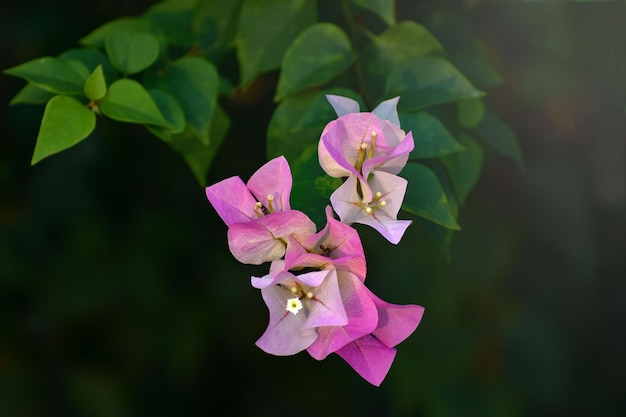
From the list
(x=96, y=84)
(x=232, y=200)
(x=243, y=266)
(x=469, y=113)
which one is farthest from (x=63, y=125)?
(x=243, y=266)

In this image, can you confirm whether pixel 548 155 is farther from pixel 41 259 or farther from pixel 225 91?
pixel 41 259

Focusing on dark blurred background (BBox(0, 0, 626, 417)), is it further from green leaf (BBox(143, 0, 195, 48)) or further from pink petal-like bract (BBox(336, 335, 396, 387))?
pink petal-like bract (BBox(336, 335, 396, 387))

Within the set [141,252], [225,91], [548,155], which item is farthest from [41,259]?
[548,155]

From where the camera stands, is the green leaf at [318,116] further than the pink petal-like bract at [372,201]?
Yes

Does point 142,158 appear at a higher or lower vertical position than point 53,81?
lower

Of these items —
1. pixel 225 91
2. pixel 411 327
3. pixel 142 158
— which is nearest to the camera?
pixel 411 327

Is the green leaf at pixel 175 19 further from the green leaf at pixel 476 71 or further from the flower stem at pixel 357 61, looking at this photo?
the green leaf at pixel 476 71

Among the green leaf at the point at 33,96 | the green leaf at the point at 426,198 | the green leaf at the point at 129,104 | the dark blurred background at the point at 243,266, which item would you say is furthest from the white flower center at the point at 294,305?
the dark blurred background at the point at 243,266

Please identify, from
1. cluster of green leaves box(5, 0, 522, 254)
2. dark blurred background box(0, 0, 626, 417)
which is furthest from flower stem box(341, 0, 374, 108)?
dark blurred background box(0, 0, 626, 417)
